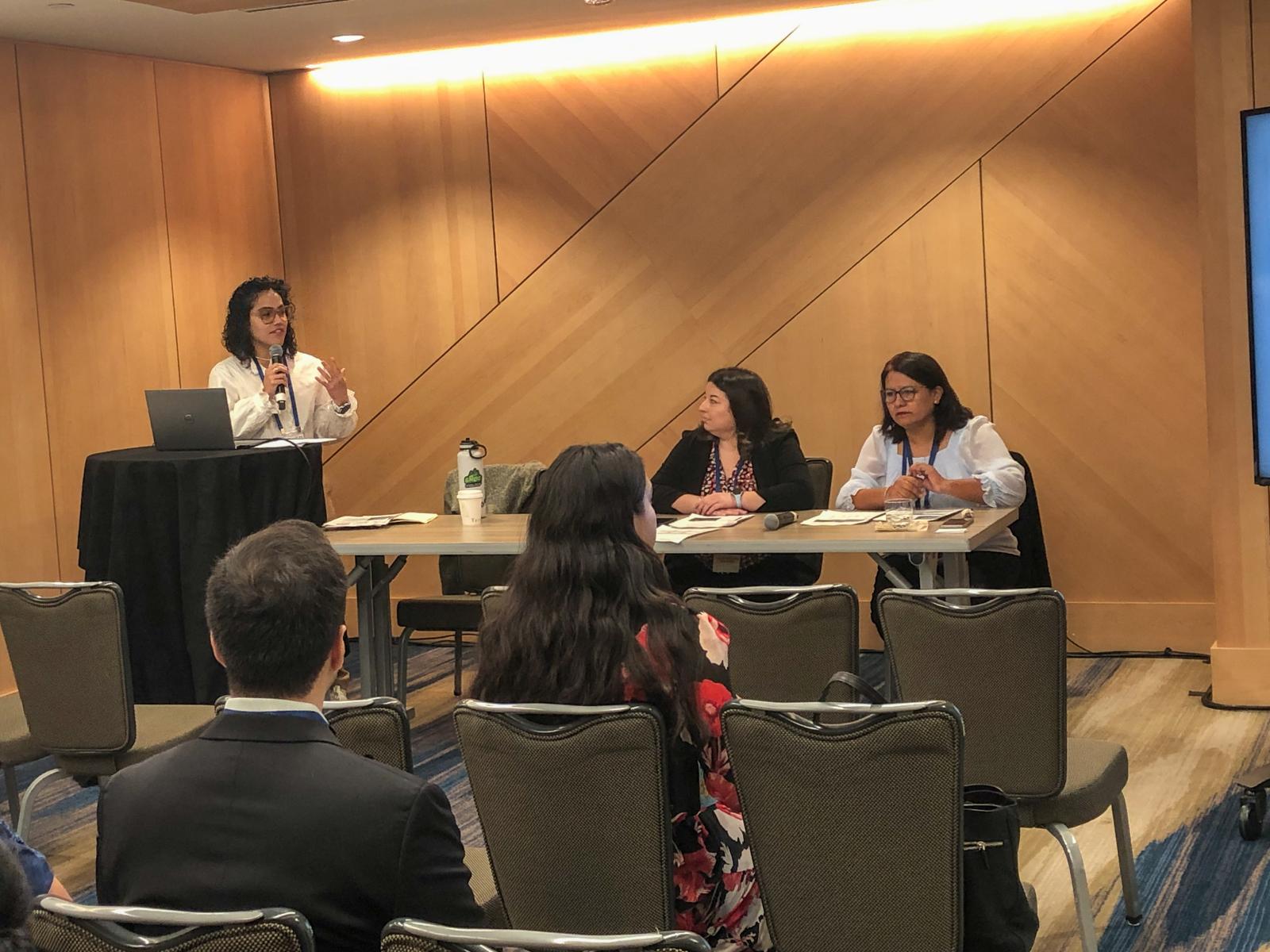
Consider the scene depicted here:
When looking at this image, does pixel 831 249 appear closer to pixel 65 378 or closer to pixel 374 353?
pixel 374 353

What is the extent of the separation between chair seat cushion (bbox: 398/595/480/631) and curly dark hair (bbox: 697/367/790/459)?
1216 millimetres

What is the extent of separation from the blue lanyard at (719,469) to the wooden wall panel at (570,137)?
2025mm

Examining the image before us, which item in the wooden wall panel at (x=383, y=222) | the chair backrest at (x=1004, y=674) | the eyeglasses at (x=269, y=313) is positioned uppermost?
the wooden wall panel at (x=383, y=222)

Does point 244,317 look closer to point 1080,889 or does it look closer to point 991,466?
point 991,466

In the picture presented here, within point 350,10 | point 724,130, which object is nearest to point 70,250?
point 350,10

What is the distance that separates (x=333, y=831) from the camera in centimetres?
187

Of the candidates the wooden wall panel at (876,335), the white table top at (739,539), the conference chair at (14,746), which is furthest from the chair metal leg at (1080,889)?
the wooden wall panel at (876,335)

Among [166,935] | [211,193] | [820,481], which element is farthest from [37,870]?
[211,193]

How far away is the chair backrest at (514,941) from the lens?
1.57m

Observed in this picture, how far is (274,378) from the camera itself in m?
5.99

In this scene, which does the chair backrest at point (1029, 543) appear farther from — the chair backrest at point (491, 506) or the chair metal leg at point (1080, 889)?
the chair metal leg at point (1080, 889)

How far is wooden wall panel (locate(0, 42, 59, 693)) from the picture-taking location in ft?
→ 21.1

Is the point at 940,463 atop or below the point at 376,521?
atop

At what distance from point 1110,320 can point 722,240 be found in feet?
5.97
